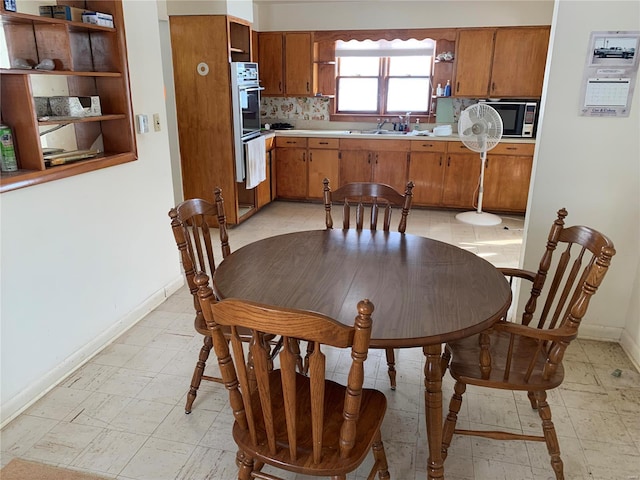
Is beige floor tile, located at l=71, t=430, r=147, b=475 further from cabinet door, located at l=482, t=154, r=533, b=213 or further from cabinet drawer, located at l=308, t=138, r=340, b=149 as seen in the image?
cabinet door, located at l=482, t=154, r=533, b=213

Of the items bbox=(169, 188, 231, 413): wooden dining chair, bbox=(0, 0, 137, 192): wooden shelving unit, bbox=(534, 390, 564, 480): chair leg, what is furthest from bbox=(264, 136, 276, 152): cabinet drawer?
bbox=(534, 390, 564, 480): chair leg

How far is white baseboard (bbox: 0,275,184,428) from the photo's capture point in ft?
6.74

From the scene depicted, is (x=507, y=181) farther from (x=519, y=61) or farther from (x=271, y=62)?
(x=271, y=62)

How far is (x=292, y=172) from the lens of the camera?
5.63m

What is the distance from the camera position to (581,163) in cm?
251

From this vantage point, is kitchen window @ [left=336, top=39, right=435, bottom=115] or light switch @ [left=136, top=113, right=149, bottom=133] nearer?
light switch @ [left=136, top=113, right=149, bottom=133]

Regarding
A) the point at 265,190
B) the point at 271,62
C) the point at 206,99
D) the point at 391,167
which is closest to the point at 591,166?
the point at 391,167

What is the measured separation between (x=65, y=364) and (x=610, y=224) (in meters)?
2.94

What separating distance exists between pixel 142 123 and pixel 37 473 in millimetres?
1907

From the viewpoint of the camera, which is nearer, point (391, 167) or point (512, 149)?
point (512, 149)

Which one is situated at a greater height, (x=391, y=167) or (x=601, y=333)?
(x=391, y=167)

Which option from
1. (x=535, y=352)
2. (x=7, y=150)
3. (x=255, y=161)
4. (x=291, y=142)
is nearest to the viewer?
(x=535, y=352)

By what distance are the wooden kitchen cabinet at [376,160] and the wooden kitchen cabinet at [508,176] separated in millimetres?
913

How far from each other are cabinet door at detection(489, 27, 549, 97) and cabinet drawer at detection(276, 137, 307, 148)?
7.10ft
